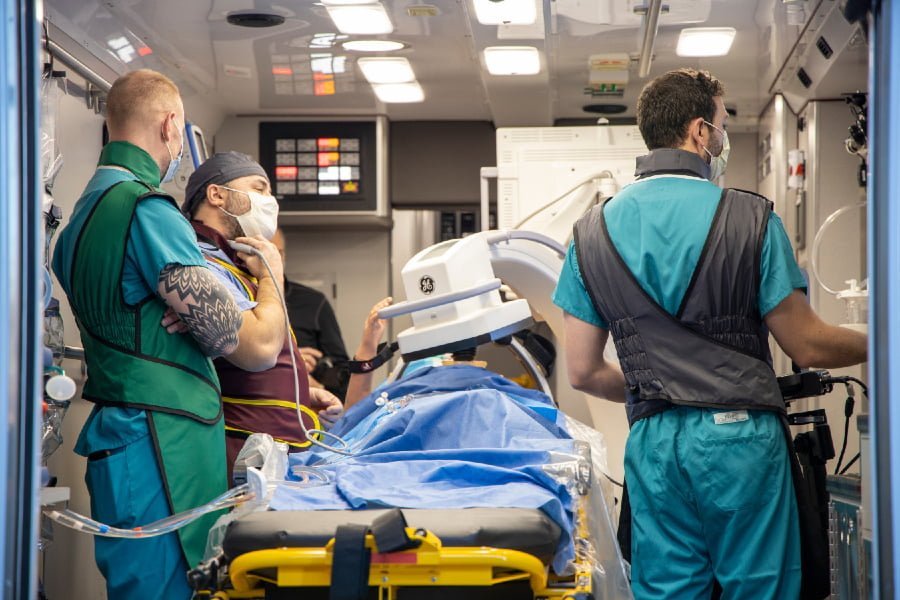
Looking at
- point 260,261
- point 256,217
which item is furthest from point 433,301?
point 256,217

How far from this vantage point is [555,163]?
5.29 m

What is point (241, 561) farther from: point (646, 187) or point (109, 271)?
point (646, 187)

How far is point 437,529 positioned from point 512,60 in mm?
3249

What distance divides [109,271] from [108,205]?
7.0 inches

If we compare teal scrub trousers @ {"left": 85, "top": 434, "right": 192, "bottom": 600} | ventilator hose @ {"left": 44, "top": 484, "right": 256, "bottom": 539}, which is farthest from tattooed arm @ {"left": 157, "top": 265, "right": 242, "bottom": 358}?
ventilator hose @ {"left": 44, "top": 484, "right": 256, "bottom": 539}

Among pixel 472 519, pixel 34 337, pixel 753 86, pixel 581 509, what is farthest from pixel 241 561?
pixel 753 86

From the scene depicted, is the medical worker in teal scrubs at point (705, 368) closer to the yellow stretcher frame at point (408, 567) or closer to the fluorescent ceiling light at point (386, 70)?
the yellow stretcher frame at point (408, 567)

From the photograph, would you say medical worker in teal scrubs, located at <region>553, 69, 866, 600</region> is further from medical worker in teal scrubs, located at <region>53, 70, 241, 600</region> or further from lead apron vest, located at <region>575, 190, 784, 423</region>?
medical worker in teal scrubs, located at <region>53, 70, 241, 600</region>

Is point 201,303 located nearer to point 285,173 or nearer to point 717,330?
point 717,330

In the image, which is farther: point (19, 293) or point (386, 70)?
point (386, 70)

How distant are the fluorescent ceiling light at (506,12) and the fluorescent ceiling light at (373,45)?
0.57 meters

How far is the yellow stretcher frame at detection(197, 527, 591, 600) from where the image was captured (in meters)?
2.14

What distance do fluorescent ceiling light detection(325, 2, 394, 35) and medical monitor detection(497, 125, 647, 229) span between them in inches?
40.1

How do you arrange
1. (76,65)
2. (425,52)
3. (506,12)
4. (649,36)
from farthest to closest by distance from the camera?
(425,52), (649,36), (506,12), (76,65)
